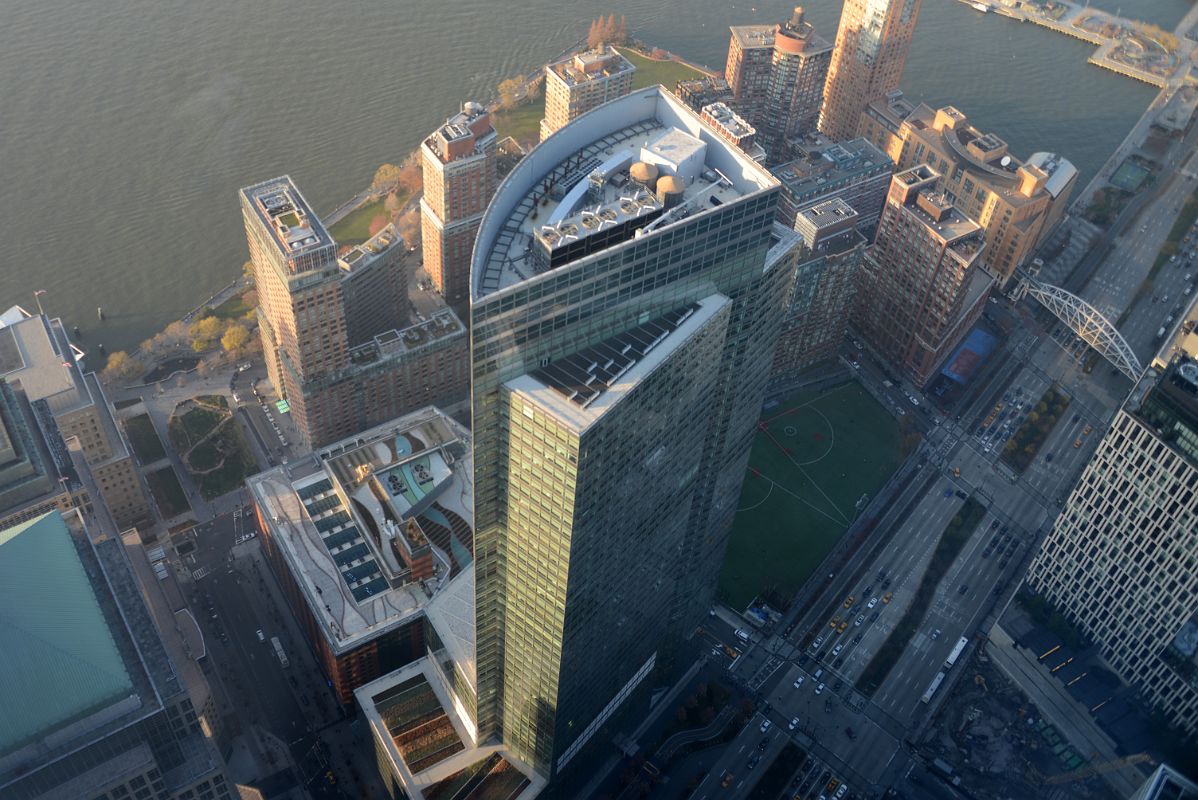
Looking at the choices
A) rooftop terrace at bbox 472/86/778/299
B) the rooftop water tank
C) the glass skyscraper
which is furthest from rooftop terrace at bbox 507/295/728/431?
the rooftop water tank

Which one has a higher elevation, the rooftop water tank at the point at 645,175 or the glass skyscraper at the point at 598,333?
the rooftop water tank at the point at 645,175

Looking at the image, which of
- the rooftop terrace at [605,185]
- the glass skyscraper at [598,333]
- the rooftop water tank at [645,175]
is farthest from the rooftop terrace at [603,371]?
the rooftop water tank at [645,175]

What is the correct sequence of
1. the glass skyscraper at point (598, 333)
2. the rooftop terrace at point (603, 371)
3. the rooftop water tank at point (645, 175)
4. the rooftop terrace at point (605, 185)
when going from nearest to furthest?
the rooftop terrace at point (603, 371), the glass skyscraper at point (598, 333), the rooftop terrace at point (605, 185), the rooftop water tank at point (645, 175)

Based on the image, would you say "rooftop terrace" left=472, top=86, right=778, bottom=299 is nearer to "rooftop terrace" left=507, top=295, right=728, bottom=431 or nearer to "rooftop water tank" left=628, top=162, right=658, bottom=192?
"rooftop water tank" left=628, top=162, right=658, bottom=192

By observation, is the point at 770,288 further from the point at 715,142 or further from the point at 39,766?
the point at 39,766

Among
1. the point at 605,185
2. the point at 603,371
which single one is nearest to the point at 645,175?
the point at 605,185

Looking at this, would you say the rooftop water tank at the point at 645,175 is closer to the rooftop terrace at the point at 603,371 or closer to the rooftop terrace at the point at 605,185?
the rooftop terrace at the point at 605,185

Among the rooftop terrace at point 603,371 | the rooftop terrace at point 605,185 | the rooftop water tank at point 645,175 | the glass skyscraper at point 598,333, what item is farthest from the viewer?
the rooftop water tank at point 645,175

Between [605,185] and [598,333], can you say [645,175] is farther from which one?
[598,333]
